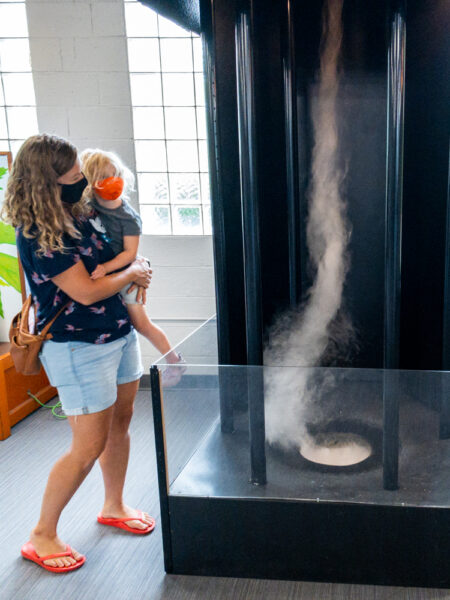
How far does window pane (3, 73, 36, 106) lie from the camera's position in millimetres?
3443

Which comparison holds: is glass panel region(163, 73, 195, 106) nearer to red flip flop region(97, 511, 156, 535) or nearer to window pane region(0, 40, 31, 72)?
window pane region(0, 40, 31, 72)

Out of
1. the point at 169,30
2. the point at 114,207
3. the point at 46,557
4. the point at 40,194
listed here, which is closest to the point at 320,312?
the point at 114,207

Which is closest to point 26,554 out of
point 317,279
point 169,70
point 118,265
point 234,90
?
point 118,265

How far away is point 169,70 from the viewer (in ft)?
10.8

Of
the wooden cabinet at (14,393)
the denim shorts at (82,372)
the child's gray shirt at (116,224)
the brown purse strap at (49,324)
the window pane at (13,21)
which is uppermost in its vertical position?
the window pane at (13,21)

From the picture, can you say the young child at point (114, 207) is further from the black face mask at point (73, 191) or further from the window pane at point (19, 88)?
the window pane at point (19, 88)

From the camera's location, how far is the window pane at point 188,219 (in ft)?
11.4

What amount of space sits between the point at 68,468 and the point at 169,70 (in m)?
2.37

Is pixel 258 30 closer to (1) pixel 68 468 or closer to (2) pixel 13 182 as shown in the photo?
(2) pixel 13 182

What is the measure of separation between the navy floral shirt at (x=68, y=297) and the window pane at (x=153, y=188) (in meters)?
1.71

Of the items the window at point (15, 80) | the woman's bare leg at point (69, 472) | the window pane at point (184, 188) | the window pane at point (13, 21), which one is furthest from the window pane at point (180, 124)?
the woman's bare leg at point (69, 472)

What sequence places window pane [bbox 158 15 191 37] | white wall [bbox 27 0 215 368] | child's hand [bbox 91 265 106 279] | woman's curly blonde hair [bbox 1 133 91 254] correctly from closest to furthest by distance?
1. woman's curly blonde hair [bbox 1 133 91 254]
2. child's hand [bbox 91 265 106 279]
3. white wall [bbox 27 0 215 368]
4. window pane [bbox 158 15 191 37]

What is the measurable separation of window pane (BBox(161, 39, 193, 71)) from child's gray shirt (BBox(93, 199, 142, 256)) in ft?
5.82

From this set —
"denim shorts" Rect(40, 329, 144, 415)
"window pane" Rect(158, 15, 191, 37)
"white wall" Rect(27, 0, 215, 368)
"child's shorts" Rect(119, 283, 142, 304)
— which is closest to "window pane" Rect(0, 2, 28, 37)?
"white wall" Rect(27, 0, 215, 368)
